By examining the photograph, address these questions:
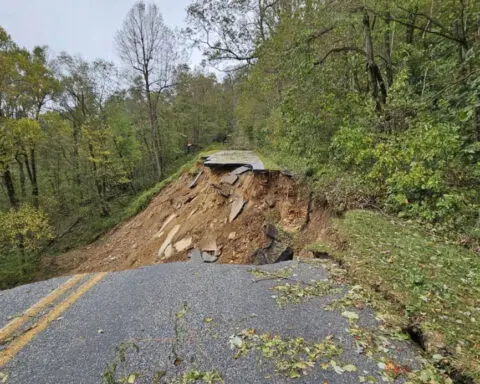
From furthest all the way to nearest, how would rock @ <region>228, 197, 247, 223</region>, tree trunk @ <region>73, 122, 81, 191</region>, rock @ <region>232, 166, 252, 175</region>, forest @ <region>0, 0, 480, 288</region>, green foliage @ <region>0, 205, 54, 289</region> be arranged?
tree trunk @ <region>73, 122, 81, 191</region>, green foliage @ <region>0, 205, 54, 289</region>, rock @ <region>232, 166, 252, 175</region>, rock @ <region>228, 197, 247, 223</region>, forest @ <region>0, 0, 480, 288</region>

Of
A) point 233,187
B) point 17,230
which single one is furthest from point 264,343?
point 17,230

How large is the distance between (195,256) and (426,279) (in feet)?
14.6

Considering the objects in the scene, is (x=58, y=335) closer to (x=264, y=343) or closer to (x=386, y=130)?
(x=264, y=343)

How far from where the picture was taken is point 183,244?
652 centimetres

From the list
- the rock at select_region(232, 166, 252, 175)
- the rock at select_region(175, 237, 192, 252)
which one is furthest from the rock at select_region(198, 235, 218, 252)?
the rock at select_region(232, 166, 252, 175)

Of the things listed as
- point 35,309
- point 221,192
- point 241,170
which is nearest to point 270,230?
point 221,192

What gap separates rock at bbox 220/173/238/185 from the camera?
764cm

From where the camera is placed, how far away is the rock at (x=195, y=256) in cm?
576

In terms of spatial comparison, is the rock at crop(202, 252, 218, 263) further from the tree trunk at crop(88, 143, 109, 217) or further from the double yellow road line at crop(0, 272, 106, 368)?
the tree trunk at crop(88, 143, 109, 217)

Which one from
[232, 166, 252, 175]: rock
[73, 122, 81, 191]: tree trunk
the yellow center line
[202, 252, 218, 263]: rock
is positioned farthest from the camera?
[73, 122, 81, 191]: tree trunk

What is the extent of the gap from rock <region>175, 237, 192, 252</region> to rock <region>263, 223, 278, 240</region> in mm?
1929

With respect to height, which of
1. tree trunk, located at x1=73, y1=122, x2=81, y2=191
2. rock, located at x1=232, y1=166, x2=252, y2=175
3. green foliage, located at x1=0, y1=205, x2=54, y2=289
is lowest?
green foliage, located at x1=0, y1=205, x2=54, y2=289

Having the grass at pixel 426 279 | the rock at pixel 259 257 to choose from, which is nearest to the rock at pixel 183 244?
the rock at pixel 259 257

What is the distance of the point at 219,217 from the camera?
676 cm
